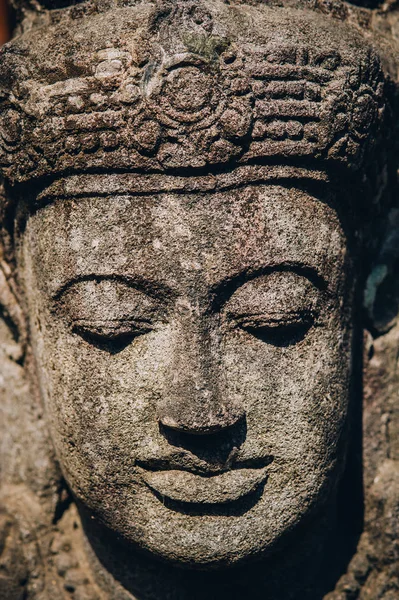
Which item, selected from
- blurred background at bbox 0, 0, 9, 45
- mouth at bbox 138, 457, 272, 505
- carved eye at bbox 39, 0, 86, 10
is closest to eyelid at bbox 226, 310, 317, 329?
mouth at bbox 138, 457, 272, 505

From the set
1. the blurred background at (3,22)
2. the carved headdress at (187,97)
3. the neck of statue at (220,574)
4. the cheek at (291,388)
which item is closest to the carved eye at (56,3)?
the carved headdress at (187,97)

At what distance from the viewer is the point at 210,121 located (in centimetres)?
165

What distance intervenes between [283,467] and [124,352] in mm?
461

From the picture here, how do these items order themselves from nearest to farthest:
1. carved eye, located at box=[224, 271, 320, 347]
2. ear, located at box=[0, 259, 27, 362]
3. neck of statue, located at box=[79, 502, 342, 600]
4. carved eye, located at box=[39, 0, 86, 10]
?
carved eye, located at box=[224, 271, 320, 347] < carved eye, located at box=[39, 0, 86, 10] < neck of statue, located at box=[79, 502, 342, 600] < ear, located at box=[0, 259, 27, 362]

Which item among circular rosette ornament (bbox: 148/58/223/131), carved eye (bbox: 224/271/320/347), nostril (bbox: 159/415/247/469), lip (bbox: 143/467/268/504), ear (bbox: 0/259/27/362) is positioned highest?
circular rosette ornament (bbox: 148/58/223/131)

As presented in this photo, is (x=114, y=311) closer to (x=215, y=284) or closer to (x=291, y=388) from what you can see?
(x=215, y=284)

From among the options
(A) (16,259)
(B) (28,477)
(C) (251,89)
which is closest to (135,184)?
(C) (251,89)

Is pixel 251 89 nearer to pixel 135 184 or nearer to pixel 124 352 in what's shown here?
pixel 135 184

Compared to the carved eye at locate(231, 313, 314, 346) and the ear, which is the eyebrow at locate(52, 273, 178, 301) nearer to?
the carved eye at locate(231, 313, 314, 346)

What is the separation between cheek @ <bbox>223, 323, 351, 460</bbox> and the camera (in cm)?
178

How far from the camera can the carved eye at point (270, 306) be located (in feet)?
5.74

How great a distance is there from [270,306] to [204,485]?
43 cm

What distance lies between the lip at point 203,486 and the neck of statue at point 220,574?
26 centimetres

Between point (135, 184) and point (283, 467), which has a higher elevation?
point (135, 184)
